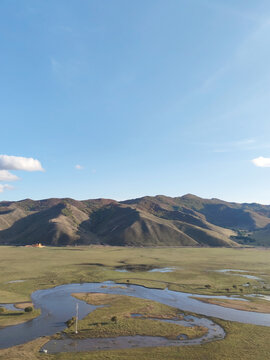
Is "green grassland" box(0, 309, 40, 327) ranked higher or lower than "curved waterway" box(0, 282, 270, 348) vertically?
higher

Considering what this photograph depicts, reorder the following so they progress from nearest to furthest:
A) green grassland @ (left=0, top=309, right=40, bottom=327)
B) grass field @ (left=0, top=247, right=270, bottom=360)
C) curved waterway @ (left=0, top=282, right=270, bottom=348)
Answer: grass field @ (left=0, top=247, right=270, bottom=360)
curved waterway @ (left=0, top=282, right=270, bottom=348)
green grassland @ (left=0, top=309, right=40, bottom=327)

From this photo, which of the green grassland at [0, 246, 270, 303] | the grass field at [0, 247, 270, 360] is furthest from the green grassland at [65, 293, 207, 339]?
the green grassland at [0, 246, 270, 303]

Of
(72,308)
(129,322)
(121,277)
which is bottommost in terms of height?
(72,308)

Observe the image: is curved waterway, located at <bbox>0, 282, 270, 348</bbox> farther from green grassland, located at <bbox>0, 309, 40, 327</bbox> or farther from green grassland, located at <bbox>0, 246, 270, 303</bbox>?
green grassland, located at <bbox>0, 246, 270, 303</bbox>

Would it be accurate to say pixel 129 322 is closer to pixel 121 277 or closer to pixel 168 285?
pixel 168 285

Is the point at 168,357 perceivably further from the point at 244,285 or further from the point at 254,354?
the point at 244,285

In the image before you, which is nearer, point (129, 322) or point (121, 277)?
point (129, 322)

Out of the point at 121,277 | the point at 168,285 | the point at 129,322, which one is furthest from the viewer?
the point at 121,277

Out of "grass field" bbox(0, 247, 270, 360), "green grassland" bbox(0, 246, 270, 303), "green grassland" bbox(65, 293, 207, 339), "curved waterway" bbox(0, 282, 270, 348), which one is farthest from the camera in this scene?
"green grassland" bbox(0, 246, 270, 303)

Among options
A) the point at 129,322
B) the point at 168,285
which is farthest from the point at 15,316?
the point at 168,285
